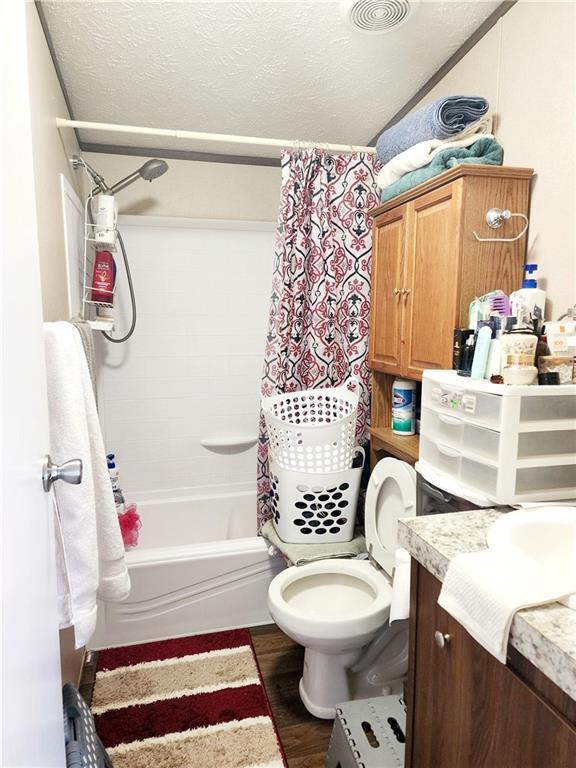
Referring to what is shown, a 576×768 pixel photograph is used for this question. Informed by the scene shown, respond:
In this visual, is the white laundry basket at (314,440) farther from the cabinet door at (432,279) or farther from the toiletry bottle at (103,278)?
the toiletry bottle at (103,278)

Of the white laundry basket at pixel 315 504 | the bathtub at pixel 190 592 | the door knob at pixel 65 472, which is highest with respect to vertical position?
the door knob at pixel 65 472

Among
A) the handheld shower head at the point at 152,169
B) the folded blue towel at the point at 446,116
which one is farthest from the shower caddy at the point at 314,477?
the handheld shower head at the point at 152,169

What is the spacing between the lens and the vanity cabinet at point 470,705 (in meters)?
0.65

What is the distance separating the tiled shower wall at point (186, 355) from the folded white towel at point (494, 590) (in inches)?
89.8

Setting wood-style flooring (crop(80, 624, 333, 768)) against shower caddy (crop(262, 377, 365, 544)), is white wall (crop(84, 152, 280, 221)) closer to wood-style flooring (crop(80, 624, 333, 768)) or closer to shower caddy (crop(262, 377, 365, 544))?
shower caddy (crop(262, 377, 365, 544))

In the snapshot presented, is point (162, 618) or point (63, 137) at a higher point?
point (63, 137)

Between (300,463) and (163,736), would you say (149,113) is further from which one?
(163,736)

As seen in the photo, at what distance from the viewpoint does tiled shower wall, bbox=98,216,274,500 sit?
2.79 metres

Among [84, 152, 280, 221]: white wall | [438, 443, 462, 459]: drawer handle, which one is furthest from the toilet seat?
[84, 152, 280, 221]: white wall

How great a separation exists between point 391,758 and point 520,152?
1.77 metres

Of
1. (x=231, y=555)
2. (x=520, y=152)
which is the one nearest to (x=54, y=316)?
(x=231, y=555)

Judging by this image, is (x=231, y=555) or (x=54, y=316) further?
(x=231, y=555)

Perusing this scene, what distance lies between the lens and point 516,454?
108 cm

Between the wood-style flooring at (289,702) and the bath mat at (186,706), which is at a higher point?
the bath mat at (186,706)
